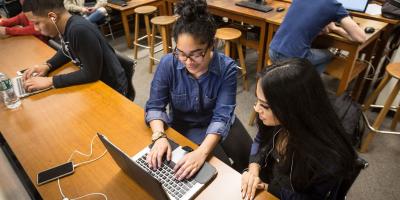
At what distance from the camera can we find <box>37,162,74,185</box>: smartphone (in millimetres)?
1032

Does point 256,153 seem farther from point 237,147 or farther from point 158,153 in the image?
point 158,153

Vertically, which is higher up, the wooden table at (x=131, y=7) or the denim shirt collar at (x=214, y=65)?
the denim shirt collar at (x=214, y=65)

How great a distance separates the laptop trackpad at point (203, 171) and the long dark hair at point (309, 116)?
314 mm

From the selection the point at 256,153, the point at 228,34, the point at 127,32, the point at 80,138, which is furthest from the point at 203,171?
the point at 127,32

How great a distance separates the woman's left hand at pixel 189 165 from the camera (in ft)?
3.26

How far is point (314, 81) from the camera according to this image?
870mm

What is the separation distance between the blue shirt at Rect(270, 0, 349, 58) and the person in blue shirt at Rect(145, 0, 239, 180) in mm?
893

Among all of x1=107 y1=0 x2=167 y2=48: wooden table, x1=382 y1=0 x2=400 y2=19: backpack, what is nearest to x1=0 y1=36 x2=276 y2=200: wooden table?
x1=382 y1=0 x2=400 y2=19: backpack


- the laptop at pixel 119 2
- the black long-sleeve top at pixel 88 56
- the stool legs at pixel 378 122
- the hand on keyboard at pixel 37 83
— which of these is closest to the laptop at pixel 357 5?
the stool legs at pixel 378 122

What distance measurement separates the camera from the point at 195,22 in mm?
1170

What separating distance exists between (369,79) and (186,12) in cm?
213

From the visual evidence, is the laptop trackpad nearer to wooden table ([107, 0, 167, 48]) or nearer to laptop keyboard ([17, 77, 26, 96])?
laptop keyboard ([17, 77, 26, 96])

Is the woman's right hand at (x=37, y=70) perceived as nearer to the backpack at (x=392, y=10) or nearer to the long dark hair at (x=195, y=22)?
the long dark hair at (x=195, y=22)

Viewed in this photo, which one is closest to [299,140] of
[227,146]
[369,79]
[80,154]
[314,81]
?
[314,81]
